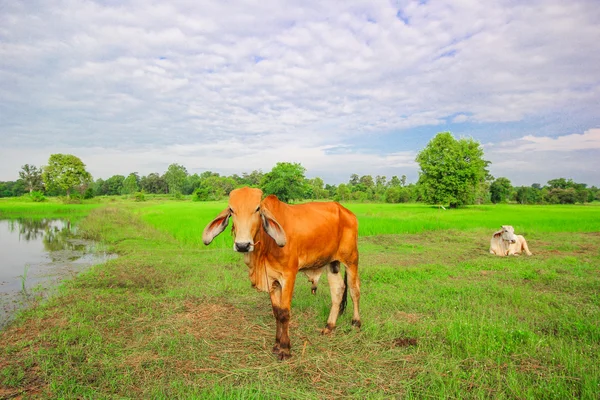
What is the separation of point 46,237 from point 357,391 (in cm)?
1885

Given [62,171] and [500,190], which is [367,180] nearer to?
[500,190]

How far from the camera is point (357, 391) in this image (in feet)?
10.4

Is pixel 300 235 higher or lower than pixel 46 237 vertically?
higher

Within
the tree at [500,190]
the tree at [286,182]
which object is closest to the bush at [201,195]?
the tree at [286,182]

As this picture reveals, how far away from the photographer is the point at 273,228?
3621mm

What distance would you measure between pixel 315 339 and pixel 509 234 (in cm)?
881

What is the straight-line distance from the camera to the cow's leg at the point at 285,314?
3805mm

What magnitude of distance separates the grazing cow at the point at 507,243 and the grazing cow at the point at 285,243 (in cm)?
794

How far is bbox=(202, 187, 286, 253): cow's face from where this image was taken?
11.4ft

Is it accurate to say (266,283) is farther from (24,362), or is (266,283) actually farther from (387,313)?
(24,362)

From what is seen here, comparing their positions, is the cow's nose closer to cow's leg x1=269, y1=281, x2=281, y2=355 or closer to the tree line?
cow's leg x1=269, y1=281, x2=281, y2=355

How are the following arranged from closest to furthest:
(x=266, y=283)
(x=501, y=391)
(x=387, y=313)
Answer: (x=501, y=391)
(x=266, y=283)
(x=387, y=313)

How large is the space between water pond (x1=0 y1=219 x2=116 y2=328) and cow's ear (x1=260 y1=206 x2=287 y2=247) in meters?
5.03

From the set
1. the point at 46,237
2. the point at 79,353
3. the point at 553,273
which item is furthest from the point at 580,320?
the point at 46,237
